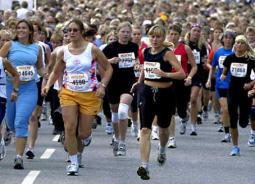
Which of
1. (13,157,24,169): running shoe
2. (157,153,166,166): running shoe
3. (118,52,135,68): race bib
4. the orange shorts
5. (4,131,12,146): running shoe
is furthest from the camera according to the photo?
(4,131,12,146): running shoe

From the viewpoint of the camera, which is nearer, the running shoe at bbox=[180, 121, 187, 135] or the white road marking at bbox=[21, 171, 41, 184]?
the white road marking at bbox=[21, 171, 41, 184]

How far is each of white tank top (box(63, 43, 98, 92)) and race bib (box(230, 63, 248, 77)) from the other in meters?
3.78

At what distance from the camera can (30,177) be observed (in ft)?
50.8

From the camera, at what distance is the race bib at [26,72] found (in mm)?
16781

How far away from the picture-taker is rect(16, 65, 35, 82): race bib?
16.8 m

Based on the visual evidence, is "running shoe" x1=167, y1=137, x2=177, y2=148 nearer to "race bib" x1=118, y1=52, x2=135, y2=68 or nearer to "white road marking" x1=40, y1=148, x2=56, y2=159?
"race bib" x1=118, y1=52, x2=135, y2=68

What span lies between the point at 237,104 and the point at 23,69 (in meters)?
3.44

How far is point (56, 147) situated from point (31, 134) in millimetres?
1373

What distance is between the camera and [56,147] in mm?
19250

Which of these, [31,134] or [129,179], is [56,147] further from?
[129,179]

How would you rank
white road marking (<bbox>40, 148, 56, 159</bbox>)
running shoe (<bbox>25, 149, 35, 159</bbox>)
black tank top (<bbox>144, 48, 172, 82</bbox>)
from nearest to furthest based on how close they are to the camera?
black tank top (<bbox>144, 48, 172, 82</bbox>) → running shoe (<bbox>25, 149, 35, 159</bbox>) → white road marking (<bbox>40, 148, 56, 159</bbox>)

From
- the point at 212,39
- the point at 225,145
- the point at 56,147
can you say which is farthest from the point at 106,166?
the point at 212,39

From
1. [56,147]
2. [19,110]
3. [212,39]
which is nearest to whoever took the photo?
[19,110]

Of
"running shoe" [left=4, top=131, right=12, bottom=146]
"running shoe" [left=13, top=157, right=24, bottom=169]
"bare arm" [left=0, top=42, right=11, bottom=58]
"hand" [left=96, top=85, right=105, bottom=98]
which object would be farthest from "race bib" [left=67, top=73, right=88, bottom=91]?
"running shoe" [left=4, top=131, right=12, bottom=146]
